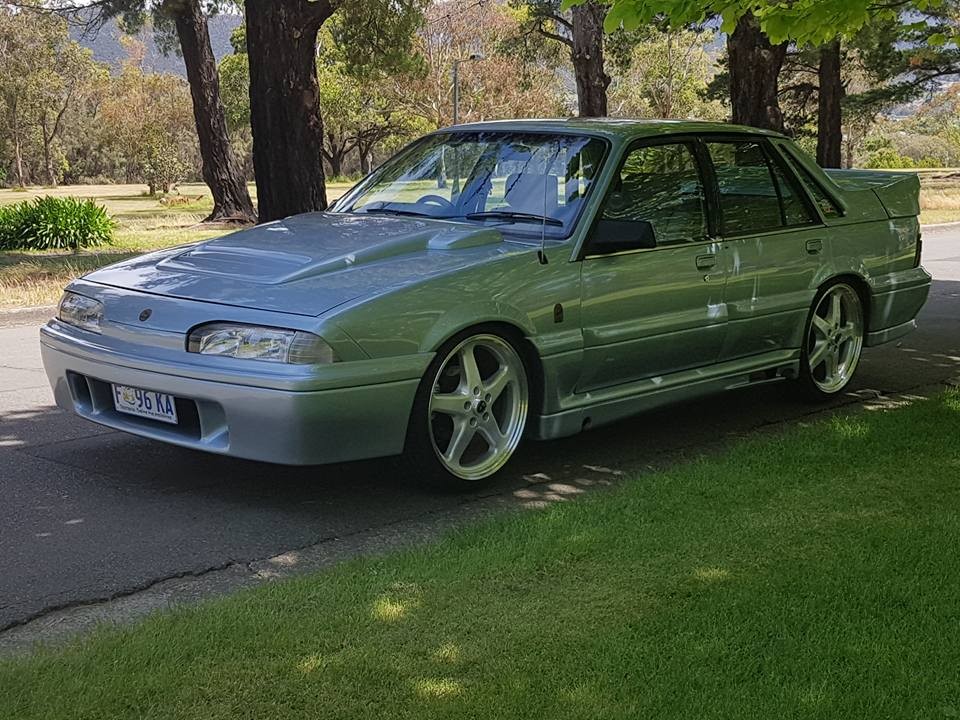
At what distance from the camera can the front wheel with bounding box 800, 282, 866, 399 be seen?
23.3 feet

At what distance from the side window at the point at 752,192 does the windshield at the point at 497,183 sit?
0.84 meters

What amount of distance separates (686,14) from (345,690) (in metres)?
5.00

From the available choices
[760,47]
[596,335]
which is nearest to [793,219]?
[596,335]

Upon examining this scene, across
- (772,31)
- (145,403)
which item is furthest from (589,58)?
(145,403)

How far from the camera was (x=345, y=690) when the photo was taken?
3387 mm

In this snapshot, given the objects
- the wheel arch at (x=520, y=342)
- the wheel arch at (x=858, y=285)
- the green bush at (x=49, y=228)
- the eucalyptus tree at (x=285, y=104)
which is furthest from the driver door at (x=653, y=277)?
the green bush at (x=49, y=228)

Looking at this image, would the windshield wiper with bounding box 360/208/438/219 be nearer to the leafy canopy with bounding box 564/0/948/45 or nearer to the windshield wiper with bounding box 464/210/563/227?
the windshield wiper with bounding box 464/210/563/227

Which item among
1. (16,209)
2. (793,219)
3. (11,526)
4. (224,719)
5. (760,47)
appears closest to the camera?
(224,719)

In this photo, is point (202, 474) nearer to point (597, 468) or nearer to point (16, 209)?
point (597, 468)

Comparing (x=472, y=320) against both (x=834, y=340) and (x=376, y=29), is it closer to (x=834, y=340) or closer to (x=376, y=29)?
(x=834, y=340)

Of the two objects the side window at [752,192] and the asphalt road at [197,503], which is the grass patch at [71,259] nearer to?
the asphalt road at [197,503]

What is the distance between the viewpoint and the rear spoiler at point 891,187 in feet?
24.5

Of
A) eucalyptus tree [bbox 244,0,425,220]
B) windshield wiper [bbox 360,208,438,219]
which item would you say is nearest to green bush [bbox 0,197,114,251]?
eucalyptus tree [bbox 244,0,425,220]

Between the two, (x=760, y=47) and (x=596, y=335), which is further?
(x=760, y=47)
